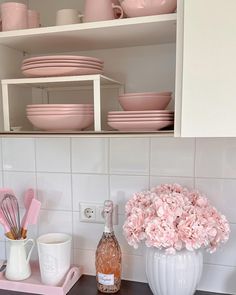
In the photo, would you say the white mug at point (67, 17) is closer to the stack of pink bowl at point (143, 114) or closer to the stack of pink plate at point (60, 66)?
the stack of pink plate at point (60, 66)

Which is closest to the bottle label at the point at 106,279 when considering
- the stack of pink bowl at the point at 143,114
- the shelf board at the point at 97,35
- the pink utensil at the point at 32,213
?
the pink utensil at the point at 32,213

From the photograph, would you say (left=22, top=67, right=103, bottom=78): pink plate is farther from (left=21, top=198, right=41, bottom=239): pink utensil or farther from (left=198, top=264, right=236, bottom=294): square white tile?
(left=198, top=264, right=236, bottom=294): square white tile

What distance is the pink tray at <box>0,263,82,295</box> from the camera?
3.72ft

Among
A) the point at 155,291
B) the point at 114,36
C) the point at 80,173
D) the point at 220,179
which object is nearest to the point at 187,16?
the point at 114,36

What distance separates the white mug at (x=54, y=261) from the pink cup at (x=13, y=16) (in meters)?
0.78

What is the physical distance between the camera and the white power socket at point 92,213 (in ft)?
4.12

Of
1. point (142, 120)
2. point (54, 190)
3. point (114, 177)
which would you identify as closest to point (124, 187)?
point (114, 177)

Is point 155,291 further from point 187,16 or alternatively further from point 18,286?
point 187,16

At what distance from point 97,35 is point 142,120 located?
0.33 metres

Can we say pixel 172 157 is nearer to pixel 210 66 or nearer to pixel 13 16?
pixel 210 66

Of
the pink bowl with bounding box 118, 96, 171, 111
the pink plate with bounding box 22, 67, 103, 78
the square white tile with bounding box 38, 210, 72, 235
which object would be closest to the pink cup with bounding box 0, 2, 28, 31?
the pink plate with bounding box 22, 67, 103, 78

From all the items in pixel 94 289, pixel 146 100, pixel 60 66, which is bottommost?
pixel 94 289

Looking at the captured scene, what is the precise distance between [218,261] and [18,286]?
2.52ft

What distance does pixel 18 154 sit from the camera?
4.41 feet
